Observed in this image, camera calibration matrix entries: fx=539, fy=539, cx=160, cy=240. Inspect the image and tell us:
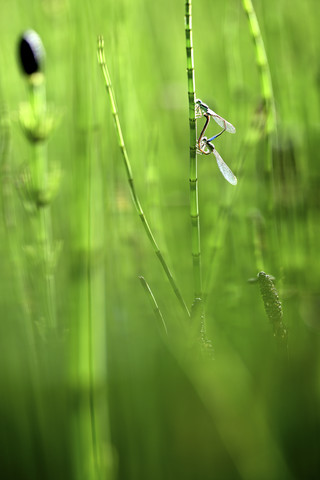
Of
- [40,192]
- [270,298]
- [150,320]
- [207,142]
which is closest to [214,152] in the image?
[207,142]

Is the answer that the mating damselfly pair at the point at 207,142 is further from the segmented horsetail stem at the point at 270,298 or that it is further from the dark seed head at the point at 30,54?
the dark seed head at the point at 30,54

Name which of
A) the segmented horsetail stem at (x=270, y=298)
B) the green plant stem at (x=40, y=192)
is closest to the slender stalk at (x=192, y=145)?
the segmented horsetail stem at (x=270, y=298)

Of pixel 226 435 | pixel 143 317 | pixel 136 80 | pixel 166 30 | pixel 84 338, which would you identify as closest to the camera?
pixel 84 338

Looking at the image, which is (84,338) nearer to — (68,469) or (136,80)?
(68,469)

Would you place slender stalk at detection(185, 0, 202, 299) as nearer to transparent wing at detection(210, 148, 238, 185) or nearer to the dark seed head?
transparent wing at detection(210, 148, 238, 185)

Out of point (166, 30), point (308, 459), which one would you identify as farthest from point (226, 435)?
point (166, 30)

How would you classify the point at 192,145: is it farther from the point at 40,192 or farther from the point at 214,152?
the point at 40,192

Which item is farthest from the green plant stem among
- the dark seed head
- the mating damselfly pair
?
the mating damselfly pair
